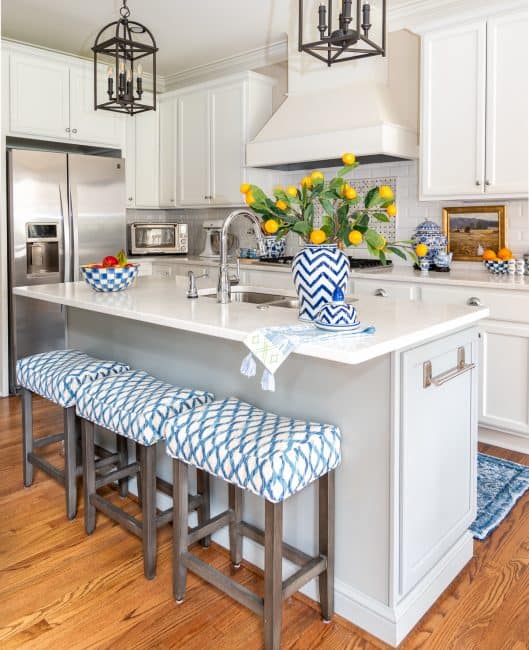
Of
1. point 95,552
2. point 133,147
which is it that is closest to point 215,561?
point 95,552

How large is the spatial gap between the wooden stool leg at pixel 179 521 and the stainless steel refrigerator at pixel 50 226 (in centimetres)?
277

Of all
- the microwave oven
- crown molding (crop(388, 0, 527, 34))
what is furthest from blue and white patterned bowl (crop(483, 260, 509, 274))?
the microwave oven

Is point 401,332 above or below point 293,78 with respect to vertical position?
below

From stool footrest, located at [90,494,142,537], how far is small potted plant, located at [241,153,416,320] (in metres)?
0.96

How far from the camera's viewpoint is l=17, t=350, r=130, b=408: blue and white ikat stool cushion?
2.28 metres

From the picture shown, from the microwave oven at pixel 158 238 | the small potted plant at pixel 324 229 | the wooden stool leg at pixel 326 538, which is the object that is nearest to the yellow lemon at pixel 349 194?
the small potted plant at pixel 324 229

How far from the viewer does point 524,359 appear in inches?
118

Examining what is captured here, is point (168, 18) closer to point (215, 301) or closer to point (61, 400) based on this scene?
point (215, 301)

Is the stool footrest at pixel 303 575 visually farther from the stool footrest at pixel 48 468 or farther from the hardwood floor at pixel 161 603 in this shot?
the stool footrest at pixel 48 468

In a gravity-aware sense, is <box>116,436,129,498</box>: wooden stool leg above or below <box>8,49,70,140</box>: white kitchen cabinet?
below

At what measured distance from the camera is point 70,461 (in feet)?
7.57

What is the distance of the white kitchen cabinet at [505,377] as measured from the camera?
9.86ft

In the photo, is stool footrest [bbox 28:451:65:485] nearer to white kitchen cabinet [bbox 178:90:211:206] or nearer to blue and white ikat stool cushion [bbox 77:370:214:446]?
blue and white ikat stool cushion [bbox 77:370:214:446]

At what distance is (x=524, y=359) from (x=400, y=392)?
1.69 metres
